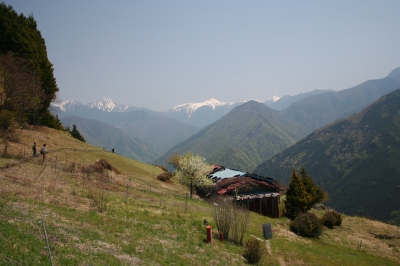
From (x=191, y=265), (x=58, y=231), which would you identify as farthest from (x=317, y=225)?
(x=58, y=231)

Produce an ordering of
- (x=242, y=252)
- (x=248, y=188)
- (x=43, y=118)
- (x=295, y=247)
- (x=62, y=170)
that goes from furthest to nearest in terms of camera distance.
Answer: (x=43, y=118), (x=248, y=188), (x=62, y=170), (x=295, y=247), (x=242, y=252)

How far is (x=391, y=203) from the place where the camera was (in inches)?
7087

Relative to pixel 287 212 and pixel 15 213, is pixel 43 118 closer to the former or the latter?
pixel 15 213

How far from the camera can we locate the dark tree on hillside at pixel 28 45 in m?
52.7

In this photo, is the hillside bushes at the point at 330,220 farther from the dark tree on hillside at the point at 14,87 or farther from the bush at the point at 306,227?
the dark tree on hillside at the point at 14,87

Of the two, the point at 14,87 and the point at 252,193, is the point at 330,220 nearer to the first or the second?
the point at 252,193

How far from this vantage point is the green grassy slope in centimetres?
1327

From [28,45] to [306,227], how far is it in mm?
63443

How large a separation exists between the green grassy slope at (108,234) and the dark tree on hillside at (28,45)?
23.6m

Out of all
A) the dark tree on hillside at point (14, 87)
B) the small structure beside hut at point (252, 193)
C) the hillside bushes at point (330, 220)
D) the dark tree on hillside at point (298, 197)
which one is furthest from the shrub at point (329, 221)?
the dark tree on hillside at point (14, 87)

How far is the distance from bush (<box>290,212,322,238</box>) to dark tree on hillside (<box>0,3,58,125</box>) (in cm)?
5192

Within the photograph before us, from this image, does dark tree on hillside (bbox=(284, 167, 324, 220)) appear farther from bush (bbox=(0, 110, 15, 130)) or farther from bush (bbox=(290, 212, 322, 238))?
bush (bbox=(0, 110, 15, 130))

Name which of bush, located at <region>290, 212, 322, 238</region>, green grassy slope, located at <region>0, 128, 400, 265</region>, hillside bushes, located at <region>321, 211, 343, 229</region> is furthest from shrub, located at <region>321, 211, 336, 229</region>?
bush, located at <region>290, 212, 322, 238</region>

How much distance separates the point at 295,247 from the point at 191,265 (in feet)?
57.0
